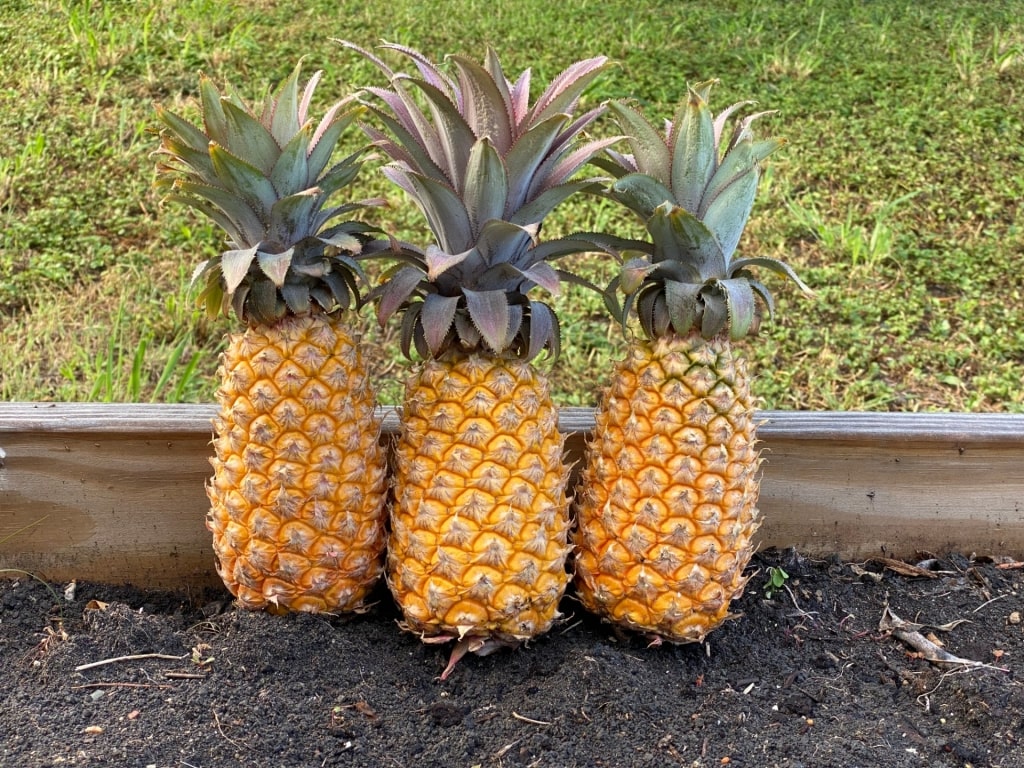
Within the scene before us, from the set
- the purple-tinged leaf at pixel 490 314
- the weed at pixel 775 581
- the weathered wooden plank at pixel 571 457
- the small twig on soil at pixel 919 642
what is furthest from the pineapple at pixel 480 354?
the small twig on soil at pixel 919 642

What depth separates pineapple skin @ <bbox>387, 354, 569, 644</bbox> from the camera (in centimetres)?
183

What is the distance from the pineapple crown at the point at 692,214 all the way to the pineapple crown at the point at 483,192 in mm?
95

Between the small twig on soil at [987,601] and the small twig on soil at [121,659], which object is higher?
the small twig on soil at [121,659]

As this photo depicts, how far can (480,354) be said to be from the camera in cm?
184

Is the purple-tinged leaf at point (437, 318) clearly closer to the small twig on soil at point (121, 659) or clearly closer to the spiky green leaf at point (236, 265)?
the spiky green leaf at point (236, 265)

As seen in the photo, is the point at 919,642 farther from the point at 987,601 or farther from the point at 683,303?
the point at 683,303

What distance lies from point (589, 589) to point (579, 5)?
3.75m

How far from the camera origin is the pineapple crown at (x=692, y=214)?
5.88 ft

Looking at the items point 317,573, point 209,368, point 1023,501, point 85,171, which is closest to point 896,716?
point 1023,501

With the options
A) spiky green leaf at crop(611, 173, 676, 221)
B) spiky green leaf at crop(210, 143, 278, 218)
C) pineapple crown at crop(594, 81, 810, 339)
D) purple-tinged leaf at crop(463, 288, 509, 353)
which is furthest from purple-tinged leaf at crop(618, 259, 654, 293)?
spiky green leaf at crop(210, 143, 278, 218)

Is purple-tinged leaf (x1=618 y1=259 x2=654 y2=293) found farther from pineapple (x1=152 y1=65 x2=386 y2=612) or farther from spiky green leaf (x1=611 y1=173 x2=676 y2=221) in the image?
pineapple (x1=152 y1=65 x2=386 y2=612)

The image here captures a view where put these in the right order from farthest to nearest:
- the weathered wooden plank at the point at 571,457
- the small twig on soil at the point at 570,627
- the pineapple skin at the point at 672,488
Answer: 1. the weathered wooden plank at the point at 571,457
2. the small twig on soil at the point at 570,627
3. the pineapple skin at the point at 672,488

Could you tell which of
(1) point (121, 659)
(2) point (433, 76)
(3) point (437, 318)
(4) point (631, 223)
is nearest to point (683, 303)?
(3) point (437, 318)

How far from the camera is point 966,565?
2.38 m
